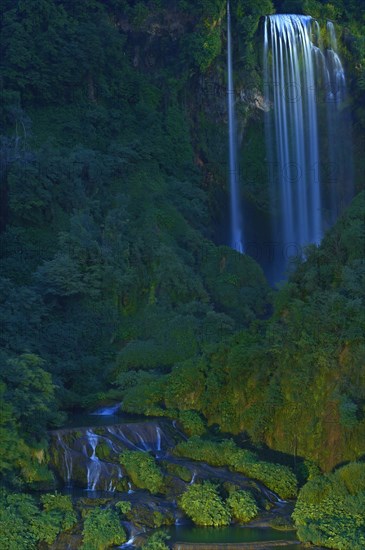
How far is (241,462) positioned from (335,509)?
241 cm

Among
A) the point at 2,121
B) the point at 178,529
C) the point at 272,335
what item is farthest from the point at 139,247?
the point at 178,529

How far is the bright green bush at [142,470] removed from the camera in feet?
54.1

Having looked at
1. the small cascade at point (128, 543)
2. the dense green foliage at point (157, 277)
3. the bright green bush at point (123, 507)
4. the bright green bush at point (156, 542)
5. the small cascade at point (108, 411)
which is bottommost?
the small cascade at point (128, 543)

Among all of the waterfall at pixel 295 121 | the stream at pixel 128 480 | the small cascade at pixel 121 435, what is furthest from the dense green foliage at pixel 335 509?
the waterfall at pixel 295 121

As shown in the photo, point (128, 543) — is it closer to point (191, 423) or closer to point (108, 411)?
point (191, 423)

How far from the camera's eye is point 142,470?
16.8 meters

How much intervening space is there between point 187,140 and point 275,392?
1688 centimetres

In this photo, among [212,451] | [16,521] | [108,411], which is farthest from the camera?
[108,411]

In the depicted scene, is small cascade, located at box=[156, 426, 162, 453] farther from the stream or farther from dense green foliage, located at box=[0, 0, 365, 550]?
dense green foliage, located at box=[0, 0, 365, 550]

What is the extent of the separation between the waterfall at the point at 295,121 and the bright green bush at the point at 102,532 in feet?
69.5

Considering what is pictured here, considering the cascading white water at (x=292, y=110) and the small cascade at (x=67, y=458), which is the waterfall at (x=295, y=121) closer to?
the cascading white water at (x=292, y=110)

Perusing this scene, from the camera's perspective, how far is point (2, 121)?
98.8 ft

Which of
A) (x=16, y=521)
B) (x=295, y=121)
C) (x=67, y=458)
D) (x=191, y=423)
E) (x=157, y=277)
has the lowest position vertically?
(x=16, y=521)

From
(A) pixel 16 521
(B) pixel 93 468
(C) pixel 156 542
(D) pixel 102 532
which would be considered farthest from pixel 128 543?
(B) pixel 93 468
